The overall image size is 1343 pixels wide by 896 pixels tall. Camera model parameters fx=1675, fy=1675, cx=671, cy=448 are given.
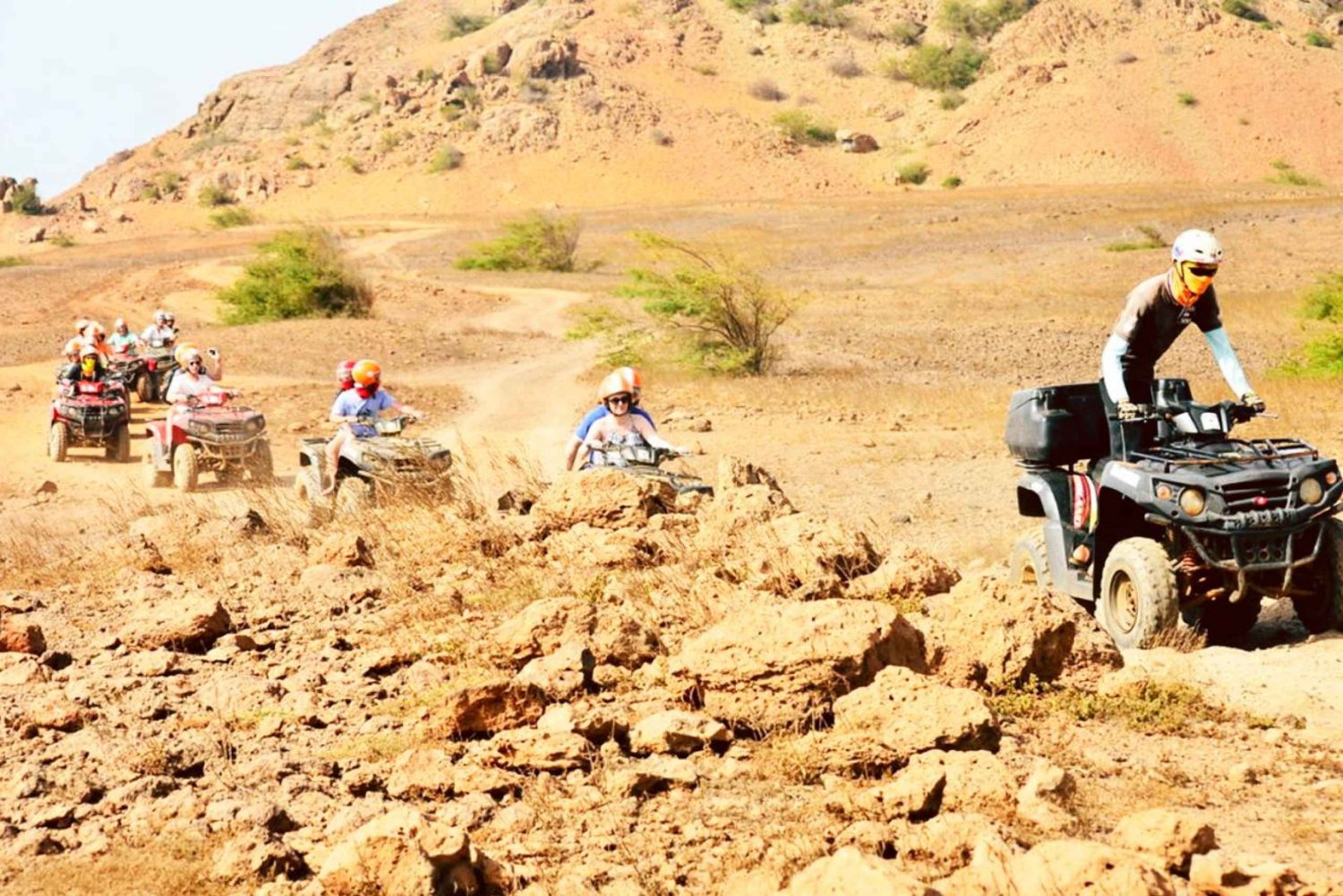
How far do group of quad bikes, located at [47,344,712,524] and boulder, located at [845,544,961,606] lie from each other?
117 inches

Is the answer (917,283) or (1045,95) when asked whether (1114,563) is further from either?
(1045,95)

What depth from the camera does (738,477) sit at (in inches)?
504

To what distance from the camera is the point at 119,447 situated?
823 inches

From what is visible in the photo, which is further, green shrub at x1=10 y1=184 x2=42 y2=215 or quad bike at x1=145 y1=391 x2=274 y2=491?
green shrub at x1=10 y1=184 x2=42 y2=215

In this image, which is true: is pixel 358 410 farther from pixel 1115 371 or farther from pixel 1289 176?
pixel 1289 176

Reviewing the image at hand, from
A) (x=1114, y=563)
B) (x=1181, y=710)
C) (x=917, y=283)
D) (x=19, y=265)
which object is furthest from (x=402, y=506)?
(x=19, y=265)

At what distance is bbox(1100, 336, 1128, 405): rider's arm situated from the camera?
8.76 meters

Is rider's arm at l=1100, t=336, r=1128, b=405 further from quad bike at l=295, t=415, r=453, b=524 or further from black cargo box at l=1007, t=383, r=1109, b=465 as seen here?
quad bike at l=295, t=415, r=453, b=524

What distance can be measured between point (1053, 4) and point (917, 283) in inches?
2565

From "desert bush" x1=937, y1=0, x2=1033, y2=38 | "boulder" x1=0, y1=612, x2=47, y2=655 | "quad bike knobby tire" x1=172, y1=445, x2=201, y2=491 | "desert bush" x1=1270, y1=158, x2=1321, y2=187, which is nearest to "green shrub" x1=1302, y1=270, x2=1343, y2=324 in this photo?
"quad bike knobby tire" x1=172, y1=445, x2=201, y2=491

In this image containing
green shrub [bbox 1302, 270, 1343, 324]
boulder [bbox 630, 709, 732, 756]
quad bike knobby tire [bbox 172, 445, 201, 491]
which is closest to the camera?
boulder [bbox 630, 709, 732, 756]

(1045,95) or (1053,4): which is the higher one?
(1053,4)

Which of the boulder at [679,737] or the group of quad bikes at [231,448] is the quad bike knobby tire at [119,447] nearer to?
the group of quad bikes at [231,448]

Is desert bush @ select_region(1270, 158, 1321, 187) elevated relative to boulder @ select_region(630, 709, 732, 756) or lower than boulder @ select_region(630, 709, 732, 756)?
elevated
